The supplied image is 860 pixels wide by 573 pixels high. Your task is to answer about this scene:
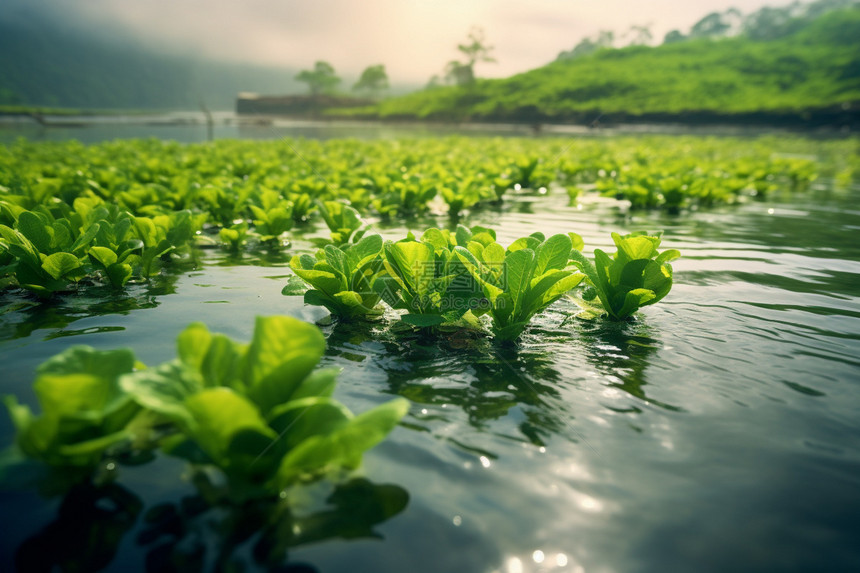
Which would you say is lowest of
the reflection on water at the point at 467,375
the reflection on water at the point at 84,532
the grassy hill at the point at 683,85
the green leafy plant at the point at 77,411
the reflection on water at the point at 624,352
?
the reflection on water at the point at 84,532

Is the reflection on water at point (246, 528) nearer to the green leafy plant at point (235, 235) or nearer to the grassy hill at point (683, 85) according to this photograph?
the green leafy plant at point (235, 235)

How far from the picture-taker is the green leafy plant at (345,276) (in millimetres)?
2498

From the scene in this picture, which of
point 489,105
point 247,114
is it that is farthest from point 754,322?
point 247,114

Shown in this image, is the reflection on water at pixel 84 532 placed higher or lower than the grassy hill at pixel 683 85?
lower

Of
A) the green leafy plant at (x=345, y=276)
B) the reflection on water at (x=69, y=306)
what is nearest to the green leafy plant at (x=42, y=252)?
the reflection on water at (x=69, y=306)

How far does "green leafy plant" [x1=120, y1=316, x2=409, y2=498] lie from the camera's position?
1219 millimetres

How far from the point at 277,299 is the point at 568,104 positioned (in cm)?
4845

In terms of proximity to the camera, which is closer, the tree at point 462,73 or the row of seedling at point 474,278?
the row of seedling at point 474,278

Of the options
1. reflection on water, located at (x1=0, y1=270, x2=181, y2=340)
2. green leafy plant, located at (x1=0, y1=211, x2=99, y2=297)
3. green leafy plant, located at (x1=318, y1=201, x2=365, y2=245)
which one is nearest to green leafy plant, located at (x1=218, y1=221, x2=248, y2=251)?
green leafy plant, located at (x1=318, y1=201, x2=365, y2=245)

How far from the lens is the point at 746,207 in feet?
23.6

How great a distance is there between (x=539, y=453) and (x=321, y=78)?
359 ft

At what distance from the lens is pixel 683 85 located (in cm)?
4722

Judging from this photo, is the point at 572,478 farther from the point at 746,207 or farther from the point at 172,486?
the point at 746,207

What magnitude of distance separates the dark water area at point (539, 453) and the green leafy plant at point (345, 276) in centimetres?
14
